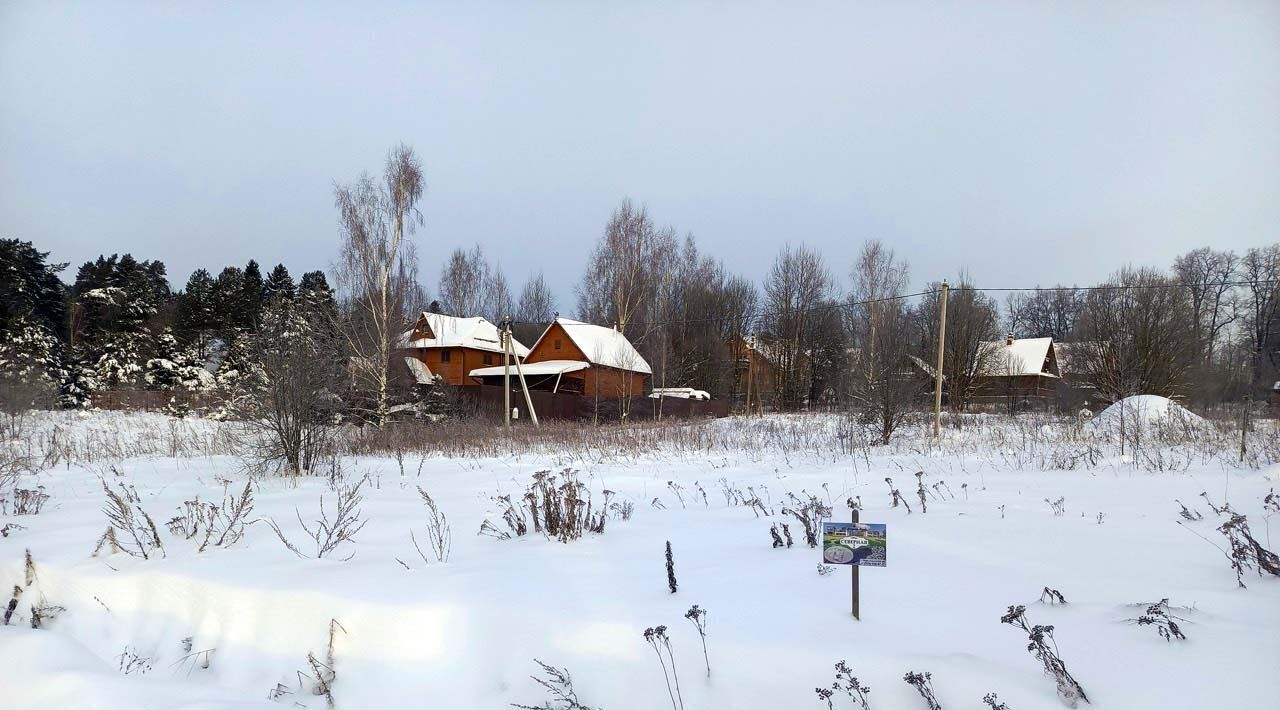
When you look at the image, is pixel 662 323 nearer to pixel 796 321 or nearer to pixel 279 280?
pixel 796 321

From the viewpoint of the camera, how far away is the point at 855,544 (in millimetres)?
2996

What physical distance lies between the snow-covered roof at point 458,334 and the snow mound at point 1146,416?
2683 cm

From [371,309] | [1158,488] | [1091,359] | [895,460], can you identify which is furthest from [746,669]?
[1091,359]

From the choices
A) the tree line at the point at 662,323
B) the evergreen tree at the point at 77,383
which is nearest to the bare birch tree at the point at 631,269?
the tree line at the point at 662,323

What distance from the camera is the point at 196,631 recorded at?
347 cm

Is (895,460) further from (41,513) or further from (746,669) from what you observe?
(41,513)

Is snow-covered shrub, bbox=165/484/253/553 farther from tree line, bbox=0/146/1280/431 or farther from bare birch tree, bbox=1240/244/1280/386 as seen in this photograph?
bare birch tree, bbox=1240/244/1280/386

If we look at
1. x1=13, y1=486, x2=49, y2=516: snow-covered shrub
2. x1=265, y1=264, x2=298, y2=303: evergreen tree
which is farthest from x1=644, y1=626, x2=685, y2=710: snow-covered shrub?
x1=265, y1=264, x2=298, y2=303: evergreen tree

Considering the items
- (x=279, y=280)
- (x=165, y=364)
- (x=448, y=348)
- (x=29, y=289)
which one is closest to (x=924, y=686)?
(x=448, y=348)

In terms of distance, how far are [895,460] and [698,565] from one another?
771cm

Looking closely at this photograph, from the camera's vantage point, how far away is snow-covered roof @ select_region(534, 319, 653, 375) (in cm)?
3250

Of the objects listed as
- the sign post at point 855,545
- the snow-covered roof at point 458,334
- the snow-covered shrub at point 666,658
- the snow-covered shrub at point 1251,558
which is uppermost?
the snow-covered roof at point 458,334

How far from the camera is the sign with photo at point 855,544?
297 centimetres

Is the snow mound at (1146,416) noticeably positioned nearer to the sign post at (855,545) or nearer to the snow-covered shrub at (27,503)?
the sign post at (855,545)
